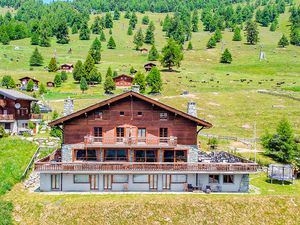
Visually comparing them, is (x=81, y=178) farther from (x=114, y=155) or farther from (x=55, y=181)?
(x=114, y=155)

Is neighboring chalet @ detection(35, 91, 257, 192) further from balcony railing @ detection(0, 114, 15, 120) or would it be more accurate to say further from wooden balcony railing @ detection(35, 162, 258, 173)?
balcony railing @ detection(0, 114, 15, 120)

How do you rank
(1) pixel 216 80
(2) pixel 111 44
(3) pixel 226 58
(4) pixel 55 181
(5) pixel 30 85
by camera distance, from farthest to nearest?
1. (2) pixel 111 44
2. (3) pixel 226 58
3. (1) pixel 216 80
4. (5) pixel 30 85
5. (4) pixel 55 181

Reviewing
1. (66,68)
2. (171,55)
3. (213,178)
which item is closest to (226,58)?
(171,55)

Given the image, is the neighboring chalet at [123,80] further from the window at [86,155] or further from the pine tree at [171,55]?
the window at [86,155]

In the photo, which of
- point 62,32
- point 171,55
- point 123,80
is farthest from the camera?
point 62,32

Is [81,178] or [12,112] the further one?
[12,112]

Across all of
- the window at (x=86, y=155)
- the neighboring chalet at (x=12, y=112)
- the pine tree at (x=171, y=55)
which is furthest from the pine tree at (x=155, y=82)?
the window at (x=86, y=155)

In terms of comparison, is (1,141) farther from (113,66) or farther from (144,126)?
(113,66)

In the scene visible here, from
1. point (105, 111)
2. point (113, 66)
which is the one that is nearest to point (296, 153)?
point (105, 111)
